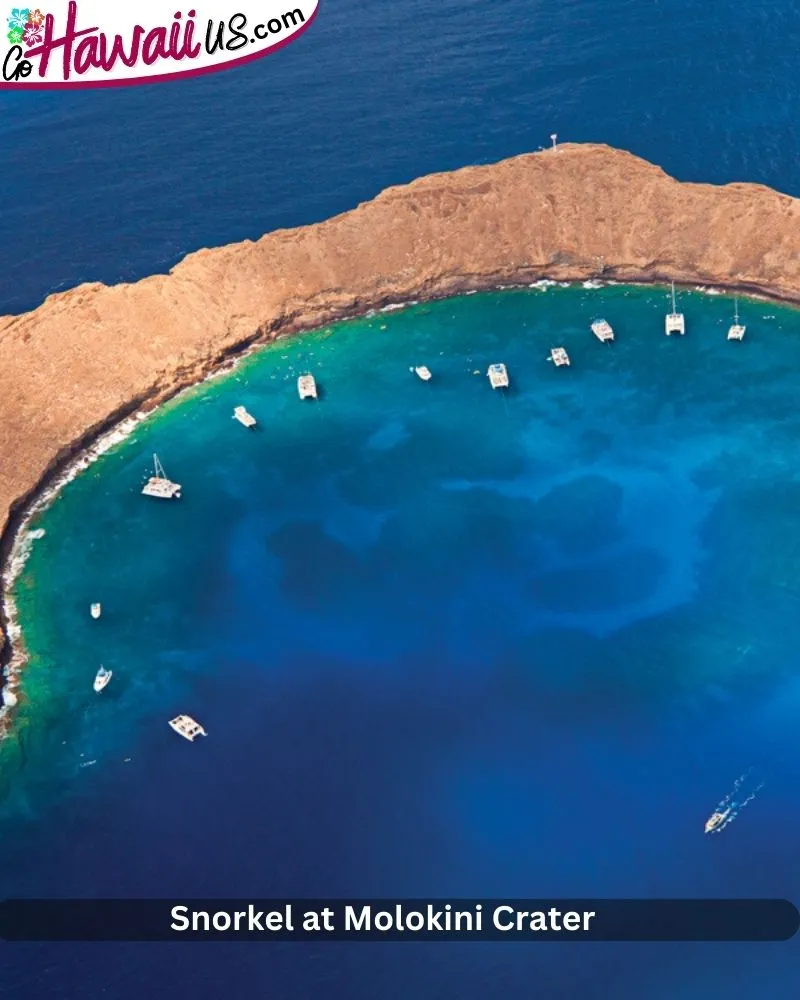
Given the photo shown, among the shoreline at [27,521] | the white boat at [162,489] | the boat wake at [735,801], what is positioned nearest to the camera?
the boat wake at [735,801]

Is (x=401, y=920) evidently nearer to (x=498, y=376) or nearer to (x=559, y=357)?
(x=498, y=376)

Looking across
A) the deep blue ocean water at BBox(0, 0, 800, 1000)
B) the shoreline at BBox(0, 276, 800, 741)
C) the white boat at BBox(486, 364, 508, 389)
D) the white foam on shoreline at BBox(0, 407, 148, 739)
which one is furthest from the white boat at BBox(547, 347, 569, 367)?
the white foam on shoreline at BBox(0, 407, 148, 739)

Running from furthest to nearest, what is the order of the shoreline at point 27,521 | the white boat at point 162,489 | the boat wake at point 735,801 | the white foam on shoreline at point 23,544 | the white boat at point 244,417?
the white boat at point 244,417 < the white boat at point 162,489 < the shoreline at point 27,521 < the white foam on shoreline at point 23,544 < the boat wake at point 735,801

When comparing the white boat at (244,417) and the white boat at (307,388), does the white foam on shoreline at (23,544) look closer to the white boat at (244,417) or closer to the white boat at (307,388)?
the white boat at (244,417)

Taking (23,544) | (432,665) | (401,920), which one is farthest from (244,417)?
(401,920)

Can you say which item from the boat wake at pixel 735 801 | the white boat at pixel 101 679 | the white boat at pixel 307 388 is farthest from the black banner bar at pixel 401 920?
the white boat at pixel 307 388
